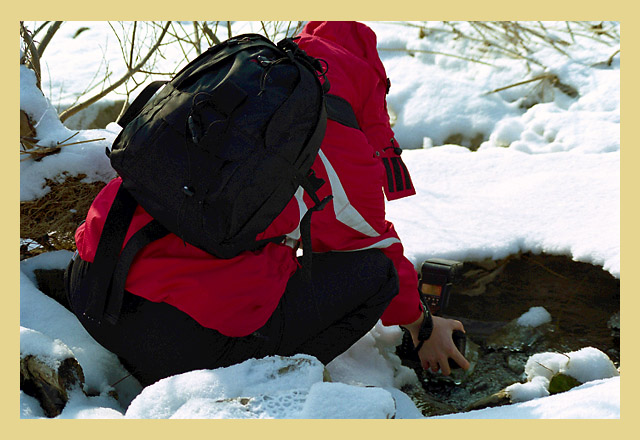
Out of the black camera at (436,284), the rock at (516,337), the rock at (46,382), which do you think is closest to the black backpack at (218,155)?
the rock at (46,382)

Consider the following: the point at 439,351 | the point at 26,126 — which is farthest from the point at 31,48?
the point at 439,351

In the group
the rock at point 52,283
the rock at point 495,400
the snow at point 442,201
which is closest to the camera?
the snow at point 442,201

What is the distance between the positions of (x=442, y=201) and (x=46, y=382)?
2.25 m

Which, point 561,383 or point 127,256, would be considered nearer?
point 127,256

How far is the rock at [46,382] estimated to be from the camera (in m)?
1.64

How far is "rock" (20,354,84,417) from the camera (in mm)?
1640

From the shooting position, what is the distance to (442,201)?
3.27 metres

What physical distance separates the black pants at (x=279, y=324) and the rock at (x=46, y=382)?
0.54 feet

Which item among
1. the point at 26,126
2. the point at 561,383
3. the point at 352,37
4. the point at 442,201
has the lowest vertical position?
the point at 561,383

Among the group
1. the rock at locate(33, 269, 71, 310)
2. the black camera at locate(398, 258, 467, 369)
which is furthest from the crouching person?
the rock at locate(33, 269, 71, 310)

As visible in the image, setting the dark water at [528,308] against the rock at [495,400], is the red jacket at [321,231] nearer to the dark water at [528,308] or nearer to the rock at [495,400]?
the rock at [495,400]

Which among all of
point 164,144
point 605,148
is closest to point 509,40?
point 605,148

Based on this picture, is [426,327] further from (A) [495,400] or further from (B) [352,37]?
(B) [352,37]

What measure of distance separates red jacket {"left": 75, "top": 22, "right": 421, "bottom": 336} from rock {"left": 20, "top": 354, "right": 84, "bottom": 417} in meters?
0.32
